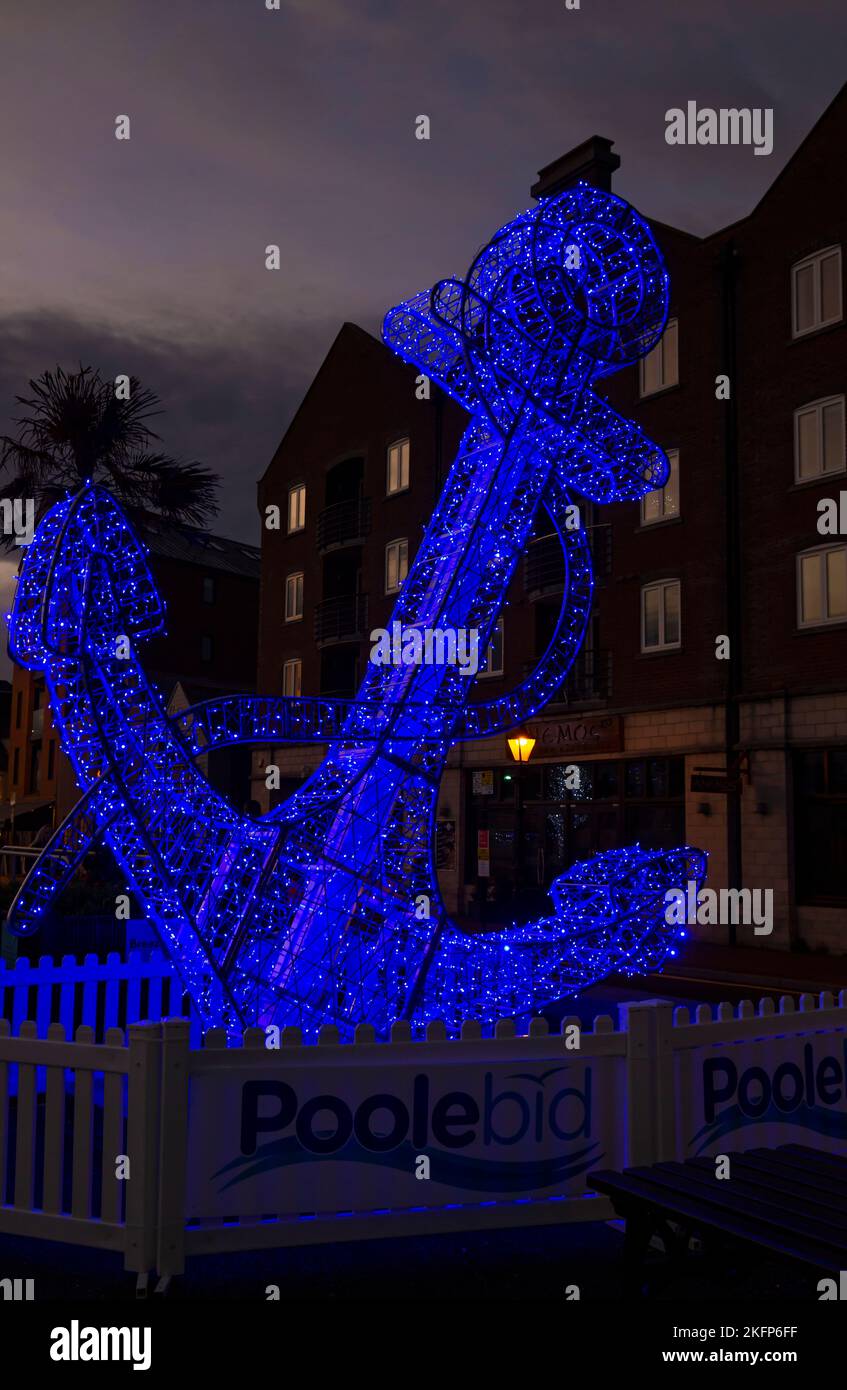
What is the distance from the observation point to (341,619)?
1339 inches

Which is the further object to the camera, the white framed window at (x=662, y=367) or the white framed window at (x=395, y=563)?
the white framed window at (x=395, y=563)

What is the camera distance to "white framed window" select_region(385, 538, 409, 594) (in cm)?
3147

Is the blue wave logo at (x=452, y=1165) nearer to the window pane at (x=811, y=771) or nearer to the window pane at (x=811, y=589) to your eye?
the window pane at (x=811, y=771)

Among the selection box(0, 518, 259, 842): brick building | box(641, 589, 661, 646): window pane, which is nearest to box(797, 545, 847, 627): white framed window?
box(641, 589, 661, 646): window pane

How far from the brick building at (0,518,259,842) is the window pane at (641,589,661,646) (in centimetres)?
2382

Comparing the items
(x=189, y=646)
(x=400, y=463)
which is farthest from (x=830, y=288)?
(x=189, y=646)

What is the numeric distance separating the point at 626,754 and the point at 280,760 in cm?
1446

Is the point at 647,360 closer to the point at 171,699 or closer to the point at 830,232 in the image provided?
the point at 830,232

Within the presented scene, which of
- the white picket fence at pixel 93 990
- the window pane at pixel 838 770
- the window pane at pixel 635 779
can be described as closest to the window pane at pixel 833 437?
the window pane at pixel 838 770

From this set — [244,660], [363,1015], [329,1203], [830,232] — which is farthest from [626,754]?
[244,660]

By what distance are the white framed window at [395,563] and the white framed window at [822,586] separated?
12.5 metres

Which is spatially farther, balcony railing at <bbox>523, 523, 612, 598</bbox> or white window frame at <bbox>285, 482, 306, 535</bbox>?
white window frame at <bbox>285, 482, 306, 535</bbox>

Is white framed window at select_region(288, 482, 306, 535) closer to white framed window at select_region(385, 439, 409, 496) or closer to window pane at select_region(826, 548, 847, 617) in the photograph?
white framed window at select_region(385, 439, 409, 496)

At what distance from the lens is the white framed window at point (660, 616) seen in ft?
77.4
